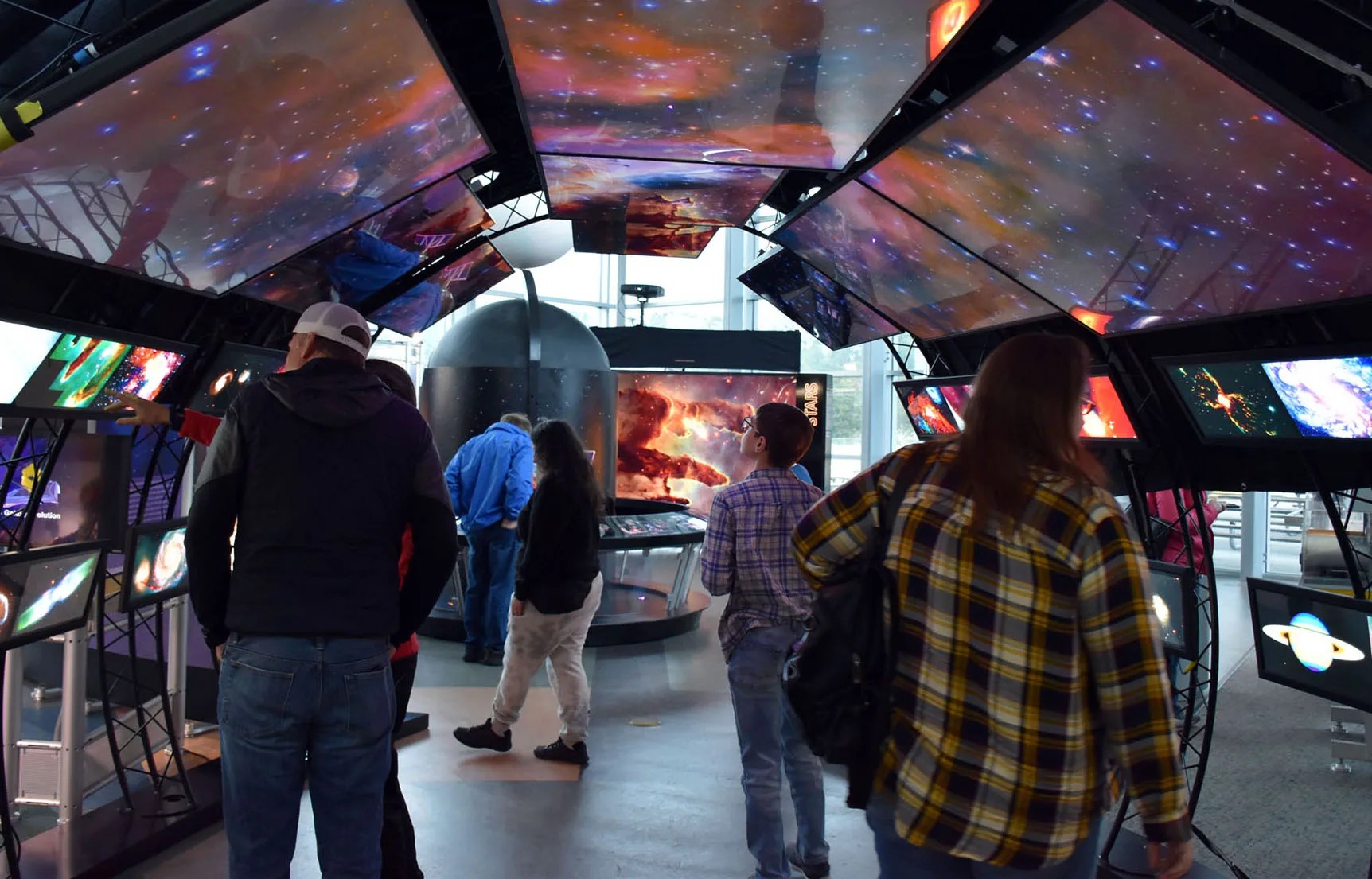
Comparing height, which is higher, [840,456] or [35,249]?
[35,249]

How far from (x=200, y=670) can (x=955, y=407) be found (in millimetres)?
5646

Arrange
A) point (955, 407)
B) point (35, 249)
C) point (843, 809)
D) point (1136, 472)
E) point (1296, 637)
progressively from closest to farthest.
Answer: point (35, 249) < point (1296, 637) < point (843, 809) < point (1136, 472) < point (955, 407)

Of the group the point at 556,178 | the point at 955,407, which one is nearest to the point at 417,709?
the point at 556,178

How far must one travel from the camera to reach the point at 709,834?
4793mm

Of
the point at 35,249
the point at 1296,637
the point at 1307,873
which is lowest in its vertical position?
the point at 1307,873

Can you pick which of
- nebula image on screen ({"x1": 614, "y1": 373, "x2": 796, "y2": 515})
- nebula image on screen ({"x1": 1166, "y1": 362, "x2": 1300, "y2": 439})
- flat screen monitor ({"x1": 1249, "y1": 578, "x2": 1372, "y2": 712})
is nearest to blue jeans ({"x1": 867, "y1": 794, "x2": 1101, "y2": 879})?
flat screen monitor ({"x1": 1249, "y1": 578, "x2": 1372, "y2": 712})

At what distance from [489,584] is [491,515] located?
62 centimetres

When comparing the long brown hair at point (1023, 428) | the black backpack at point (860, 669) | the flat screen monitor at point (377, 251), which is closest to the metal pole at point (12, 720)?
the flat screen monitor at point (377, 251)

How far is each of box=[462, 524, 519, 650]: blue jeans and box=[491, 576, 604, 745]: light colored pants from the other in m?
2.48

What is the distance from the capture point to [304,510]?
8.31ft

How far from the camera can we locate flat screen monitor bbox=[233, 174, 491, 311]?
19.8 feet

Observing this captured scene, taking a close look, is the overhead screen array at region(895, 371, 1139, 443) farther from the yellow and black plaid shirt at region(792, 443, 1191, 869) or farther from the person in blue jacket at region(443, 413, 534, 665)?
the yellow and black plaid shirt at region(792, 443, 1191, 869)

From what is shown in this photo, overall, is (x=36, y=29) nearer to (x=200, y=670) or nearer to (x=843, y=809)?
(x=200, y=670)

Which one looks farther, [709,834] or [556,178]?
[556,178]
